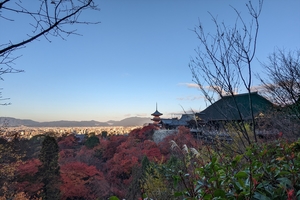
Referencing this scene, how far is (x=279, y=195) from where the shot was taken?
2.58ft

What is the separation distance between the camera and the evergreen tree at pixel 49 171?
1098 cm

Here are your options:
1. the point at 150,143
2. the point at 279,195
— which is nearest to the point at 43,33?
the point at 279,195

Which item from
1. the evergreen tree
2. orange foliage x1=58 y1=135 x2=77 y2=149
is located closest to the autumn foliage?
the evergreen tree

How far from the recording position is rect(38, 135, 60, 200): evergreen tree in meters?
11.0

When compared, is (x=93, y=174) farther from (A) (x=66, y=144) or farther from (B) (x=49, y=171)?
(A) (x=66, y=144)

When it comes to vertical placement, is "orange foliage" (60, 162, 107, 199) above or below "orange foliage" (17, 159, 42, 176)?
below

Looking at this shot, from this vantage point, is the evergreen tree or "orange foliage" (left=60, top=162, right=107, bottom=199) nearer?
the evergreen tree

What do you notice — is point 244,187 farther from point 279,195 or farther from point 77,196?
point 77,196

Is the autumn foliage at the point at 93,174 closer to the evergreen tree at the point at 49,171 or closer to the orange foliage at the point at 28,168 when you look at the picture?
the orange foliage at the point at 28,168

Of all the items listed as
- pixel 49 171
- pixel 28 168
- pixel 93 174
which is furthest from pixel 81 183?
pixel 28 168

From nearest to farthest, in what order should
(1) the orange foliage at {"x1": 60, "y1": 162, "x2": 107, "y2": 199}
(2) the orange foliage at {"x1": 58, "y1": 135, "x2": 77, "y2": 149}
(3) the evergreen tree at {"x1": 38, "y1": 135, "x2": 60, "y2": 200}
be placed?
(3) the evergreen tree at {"x1": 38, "y1": 135, "x2": 60, "y2": 200}
(1) the orange foliage at {"x1": 60, "y1": 162, "x2": 107, "y2": 199}
(2) the orange foliage at {"x1": 58, "y1": 135, "x2": 77, "y2": 149}

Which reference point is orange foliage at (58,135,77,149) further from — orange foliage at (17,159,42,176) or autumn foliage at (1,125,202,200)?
orange foliage at (17,159,42,176)

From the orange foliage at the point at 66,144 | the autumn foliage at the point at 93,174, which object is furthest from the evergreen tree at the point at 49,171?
the orange foliage at the point at 66,144

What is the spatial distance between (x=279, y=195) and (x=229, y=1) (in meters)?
2.74
